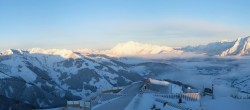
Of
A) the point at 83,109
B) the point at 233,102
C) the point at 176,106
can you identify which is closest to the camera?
the point at 176,106

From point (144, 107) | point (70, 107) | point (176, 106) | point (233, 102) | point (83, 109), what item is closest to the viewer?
point (144, 107)

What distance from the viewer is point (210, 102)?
147875mm

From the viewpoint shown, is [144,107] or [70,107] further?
[70,107]

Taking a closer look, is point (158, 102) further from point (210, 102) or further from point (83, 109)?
point (210, 102)

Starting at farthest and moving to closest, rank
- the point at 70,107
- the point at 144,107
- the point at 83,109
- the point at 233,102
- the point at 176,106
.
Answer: the point at 233,102, the point at 70,107, the point at 83,109, the point at 176,106, the point at 144,107

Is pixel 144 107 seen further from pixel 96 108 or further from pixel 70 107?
pixel 70 107

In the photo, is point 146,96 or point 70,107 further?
point 70,107

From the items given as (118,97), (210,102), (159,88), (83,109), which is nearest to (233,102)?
(210,102)

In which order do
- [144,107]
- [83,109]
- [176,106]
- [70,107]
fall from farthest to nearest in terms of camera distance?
[70,107]
[83,109]
[176,106]
[144,107]

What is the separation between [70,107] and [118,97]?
47.6 feet

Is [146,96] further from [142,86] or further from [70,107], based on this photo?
[70,107]

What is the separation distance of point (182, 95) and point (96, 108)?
90.0 feet

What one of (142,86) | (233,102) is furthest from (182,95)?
(233,102)

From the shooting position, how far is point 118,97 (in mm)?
124000
